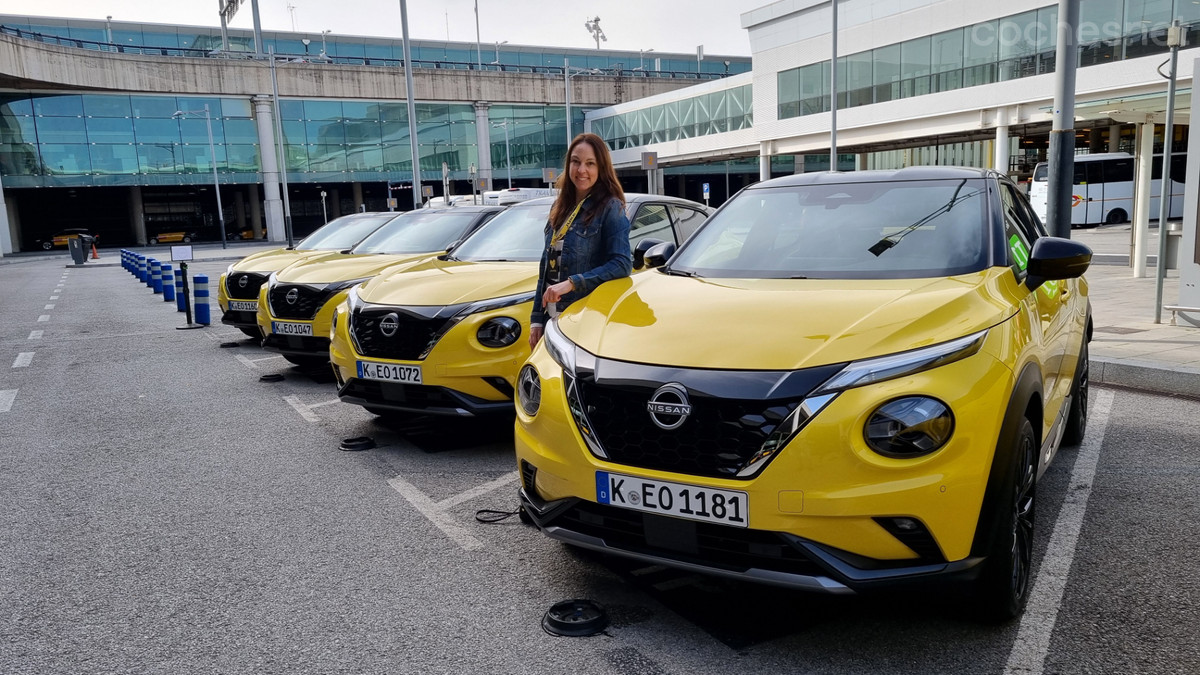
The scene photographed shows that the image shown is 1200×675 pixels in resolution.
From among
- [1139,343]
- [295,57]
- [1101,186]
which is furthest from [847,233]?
[295,57]

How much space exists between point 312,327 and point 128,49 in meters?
56.5

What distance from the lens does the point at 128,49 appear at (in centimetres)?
5506

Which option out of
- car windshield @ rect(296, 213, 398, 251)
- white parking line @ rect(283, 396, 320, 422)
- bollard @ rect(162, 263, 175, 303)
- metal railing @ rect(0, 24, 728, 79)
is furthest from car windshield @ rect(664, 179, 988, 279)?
metal railing @ rect(0, 24, 728, 79)

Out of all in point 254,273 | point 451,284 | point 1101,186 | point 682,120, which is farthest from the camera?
point 682,120

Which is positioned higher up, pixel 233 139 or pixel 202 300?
pixel 233 139

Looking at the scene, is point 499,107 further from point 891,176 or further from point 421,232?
point 891,176

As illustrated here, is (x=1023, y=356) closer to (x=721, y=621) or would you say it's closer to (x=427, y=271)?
(x=721, y=621)

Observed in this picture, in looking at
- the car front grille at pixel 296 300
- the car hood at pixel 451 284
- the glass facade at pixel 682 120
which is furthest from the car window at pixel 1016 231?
the glass facade at pixel 682 120

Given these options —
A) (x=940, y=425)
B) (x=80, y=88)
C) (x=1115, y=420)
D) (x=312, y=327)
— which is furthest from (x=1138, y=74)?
(x=80, y=88)

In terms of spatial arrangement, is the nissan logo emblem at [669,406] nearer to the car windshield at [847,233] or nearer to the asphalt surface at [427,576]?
the asphalt surface at [427,576]

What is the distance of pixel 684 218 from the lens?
767 cm

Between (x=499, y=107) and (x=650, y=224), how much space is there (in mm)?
57111

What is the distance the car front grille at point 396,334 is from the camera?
5.68 metres

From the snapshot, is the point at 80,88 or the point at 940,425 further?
the point at 80,88
